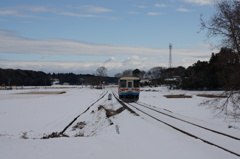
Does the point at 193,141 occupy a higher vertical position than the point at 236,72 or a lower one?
lower

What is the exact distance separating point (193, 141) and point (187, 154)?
2.28 m

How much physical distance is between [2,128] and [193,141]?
12356mm

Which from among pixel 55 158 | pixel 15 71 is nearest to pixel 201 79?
pixel 55 158

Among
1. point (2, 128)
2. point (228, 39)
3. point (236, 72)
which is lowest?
point (2, 128)

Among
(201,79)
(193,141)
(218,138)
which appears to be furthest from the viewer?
(201,79)

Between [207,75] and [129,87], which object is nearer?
[129,87]

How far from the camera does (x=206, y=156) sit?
891 centimetres

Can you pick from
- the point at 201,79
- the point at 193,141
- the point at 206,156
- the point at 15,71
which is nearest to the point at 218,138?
the point at 193,141

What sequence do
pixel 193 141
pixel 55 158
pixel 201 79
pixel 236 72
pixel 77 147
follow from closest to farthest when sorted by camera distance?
pixel 55 158 → pixel 77 147 → pixel 193 141 → pixel 236 72 → pixel 201 79

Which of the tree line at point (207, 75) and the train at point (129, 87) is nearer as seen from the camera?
the tree line at point (207, 75)

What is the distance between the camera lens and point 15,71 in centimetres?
19988

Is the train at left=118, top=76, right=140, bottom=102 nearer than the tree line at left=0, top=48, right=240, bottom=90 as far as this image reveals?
No

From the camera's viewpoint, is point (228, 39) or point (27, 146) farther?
point (228, 39)

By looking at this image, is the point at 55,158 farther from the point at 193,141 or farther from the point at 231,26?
the point at 231,26
